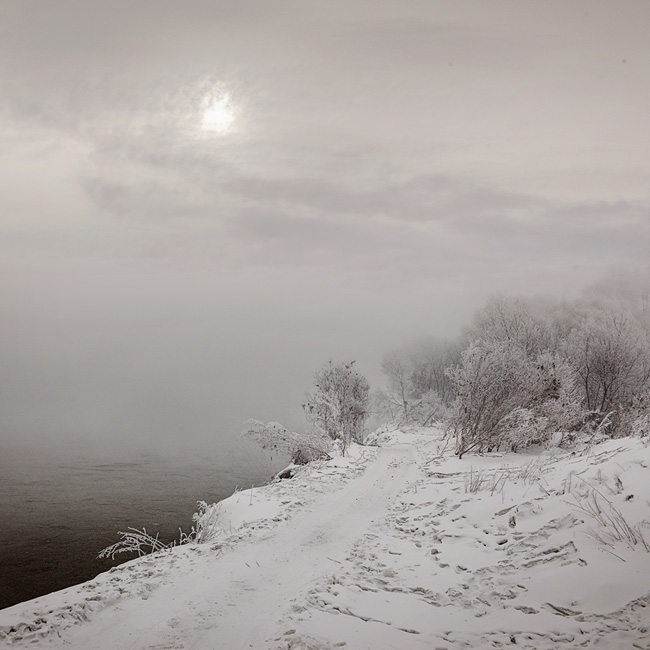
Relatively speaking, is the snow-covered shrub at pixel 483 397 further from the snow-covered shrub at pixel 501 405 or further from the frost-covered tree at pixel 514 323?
A: the frost-covered tree at pixel 514 323

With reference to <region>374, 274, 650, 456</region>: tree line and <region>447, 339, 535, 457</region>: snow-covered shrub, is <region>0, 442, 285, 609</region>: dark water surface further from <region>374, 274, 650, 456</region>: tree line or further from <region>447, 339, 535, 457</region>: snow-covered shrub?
<region>374, 274, 650, 456</region>: tree line

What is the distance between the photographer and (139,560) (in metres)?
6.90

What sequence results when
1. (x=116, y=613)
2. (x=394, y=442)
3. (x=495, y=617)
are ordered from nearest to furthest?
(x=495, y=617)
(x=116, y=613)
(x=394, y=442)

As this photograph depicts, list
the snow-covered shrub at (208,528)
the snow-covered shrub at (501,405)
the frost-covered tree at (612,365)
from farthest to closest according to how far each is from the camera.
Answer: the frost-covered tree at (612,365) → the snow-covered shrub at (501,405) → the snow-covered shrub at (208,528)

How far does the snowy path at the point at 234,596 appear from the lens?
176 inches

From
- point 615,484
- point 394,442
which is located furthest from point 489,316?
point 615,484

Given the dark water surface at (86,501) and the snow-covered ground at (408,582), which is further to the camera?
the dark water surface at (86,501)

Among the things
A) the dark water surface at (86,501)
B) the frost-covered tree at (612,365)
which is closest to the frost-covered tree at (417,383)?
the frost-covered tree at (612,365)

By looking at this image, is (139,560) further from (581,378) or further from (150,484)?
(581,378)

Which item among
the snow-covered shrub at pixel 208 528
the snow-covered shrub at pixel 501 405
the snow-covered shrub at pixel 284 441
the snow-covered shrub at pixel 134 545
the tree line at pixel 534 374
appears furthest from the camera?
the snow-covered shrub at pixel 284 441

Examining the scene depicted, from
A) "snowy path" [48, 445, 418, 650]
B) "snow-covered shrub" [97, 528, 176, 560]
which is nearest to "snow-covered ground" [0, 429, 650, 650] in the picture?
"snowy path" [48, 445, 418, 650]

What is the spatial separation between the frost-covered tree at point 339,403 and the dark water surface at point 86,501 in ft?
14.7

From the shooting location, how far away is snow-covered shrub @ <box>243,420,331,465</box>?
21781 mm

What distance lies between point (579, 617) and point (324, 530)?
5.32 m
